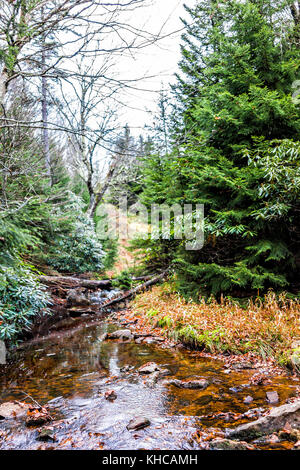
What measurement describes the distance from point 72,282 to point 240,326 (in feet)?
21.8

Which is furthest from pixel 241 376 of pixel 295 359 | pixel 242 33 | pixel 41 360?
pixel 242 33

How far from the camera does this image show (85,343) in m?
5.05

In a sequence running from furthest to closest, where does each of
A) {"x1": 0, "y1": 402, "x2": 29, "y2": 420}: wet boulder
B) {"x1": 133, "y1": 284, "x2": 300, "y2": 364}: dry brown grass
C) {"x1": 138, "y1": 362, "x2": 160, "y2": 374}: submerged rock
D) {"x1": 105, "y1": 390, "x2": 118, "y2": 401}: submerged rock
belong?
{"x1": 133, "y1": 284, "x2": 300, "y2": 364}: dry brown grass → {"x1": 138, "y1": 362, "x2": 160, "y2": 374}: submerged rock → {"x1": 105, "y1": 390, "x2": 118, "y2": 401}: submerged rock → {"x1": 0, "y1": 402, "x2": 29, "y2": 420}: wet boulder

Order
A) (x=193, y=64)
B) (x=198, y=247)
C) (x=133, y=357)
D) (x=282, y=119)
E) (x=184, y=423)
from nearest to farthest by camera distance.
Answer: (x=184, y=423) → (x=133, y=357) → (x=282, y=119) → (x=198, y=247) → (x=193, y=64)

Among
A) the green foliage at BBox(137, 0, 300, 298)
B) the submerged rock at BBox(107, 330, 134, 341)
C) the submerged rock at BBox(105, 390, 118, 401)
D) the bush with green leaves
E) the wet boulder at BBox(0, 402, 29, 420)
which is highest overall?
the green foliage at BBox(137, 0, 300, 298)

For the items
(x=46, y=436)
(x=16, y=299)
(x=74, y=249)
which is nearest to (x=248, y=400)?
(x=46, y=436)

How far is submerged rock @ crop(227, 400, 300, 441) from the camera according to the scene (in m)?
1.95

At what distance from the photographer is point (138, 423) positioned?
85.7 inches

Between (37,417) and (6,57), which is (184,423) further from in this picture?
(6,57)

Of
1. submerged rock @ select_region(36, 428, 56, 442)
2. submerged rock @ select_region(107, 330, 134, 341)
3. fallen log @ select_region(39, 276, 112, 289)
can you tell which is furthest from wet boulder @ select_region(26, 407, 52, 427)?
fallen log @ select_region(39, 276, 112, 289)

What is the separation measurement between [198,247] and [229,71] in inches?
149

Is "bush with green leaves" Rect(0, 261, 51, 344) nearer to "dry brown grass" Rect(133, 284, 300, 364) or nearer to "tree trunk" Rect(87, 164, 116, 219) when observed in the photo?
"dry brown grass" Rect(133, 284, 300, 364)

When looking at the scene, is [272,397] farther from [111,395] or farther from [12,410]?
[12,410]

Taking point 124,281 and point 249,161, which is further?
point 124,281
